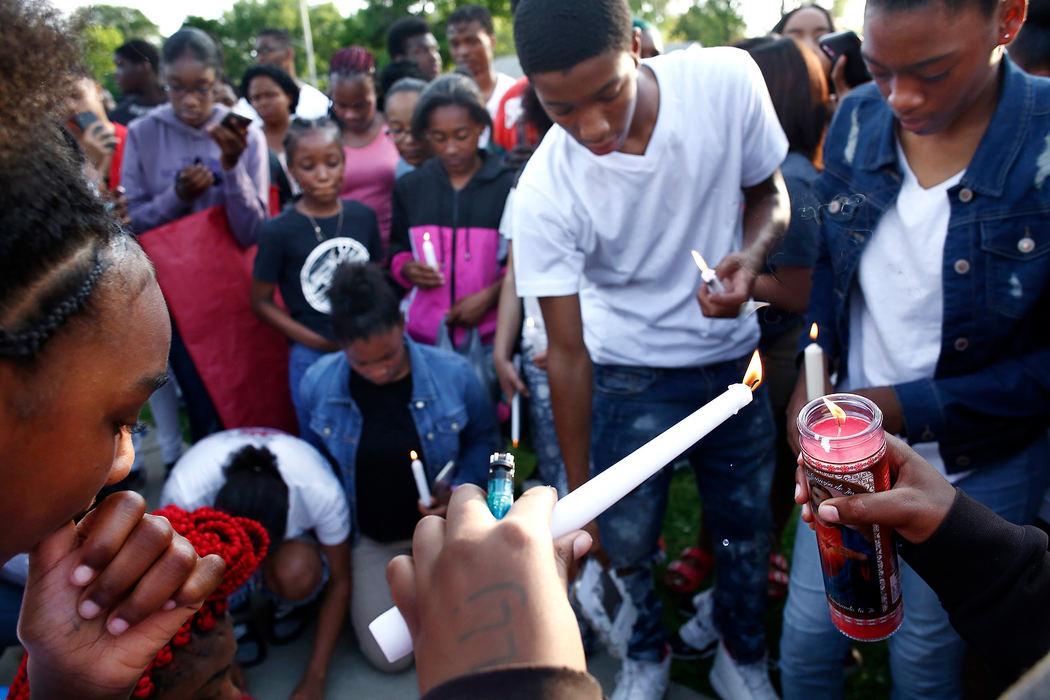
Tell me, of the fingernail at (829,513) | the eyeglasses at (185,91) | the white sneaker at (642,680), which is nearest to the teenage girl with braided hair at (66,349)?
the fingernail at (829,513)

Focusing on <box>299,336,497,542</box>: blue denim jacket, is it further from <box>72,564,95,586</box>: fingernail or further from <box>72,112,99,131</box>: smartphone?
<box>72,564,95,586</box>: fingernail

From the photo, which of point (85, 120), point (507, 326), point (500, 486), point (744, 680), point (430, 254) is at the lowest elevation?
point (744, 680)

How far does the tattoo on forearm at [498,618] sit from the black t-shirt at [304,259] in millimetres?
3311

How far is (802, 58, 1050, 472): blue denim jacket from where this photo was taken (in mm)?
1881

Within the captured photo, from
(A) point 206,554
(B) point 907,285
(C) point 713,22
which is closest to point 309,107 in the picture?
(A) point 206,554

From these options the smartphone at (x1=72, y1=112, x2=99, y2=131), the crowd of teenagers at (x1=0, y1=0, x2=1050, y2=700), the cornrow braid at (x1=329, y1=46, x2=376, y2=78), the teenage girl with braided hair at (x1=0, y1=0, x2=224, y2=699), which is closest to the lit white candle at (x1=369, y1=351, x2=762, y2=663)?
the crowd of teenagers at (x1=0, y1=0, x2=1050, y2=700)

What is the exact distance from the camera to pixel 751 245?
2268 millimetres

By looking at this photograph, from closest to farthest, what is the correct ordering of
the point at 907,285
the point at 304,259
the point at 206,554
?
the point at 907,285 → the point at 206,554 → the point at 304,259

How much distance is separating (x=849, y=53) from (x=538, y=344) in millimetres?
1942

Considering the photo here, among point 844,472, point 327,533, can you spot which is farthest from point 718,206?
point 327,533

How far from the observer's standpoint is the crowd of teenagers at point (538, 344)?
1074 mm

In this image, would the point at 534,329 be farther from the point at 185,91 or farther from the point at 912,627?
the point at 185,91

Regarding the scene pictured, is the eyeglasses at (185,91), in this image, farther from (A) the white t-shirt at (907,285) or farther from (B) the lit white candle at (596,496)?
(B) the lit white candle at (596,496)

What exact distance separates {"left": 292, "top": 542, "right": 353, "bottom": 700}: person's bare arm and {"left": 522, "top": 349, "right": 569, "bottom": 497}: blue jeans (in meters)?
1.03
